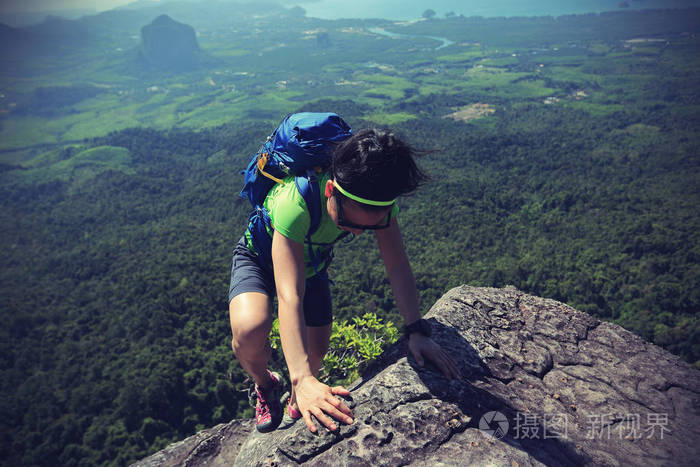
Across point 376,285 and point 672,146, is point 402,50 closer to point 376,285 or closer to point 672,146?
point 672,146

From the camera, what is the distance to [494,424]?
11.0 feet

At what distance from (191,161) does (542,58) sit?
14467 cm

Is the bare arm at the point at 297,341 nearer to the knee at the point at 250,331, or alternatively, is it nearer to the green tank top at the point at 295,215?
the green tank top at the point at 295,215

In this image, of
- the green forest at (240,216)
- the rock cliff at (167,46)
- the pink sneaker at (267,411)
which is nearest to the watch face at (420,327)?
the green forest at (240,216)

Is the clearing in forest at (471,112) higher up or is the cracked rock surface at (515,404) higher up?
the cracked rock surface at (515,404)

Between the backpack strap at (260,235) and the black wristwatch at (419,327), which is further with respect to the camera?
the backpack strap at (260,235)

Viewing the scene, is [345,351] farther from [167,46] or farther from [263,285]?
[167,46]

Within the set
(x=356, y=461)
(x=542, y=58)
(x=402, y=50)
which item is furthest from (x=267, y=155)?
(x=402, y=50)

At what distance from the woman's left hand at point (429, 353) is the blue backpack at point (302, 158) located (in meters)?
1.16

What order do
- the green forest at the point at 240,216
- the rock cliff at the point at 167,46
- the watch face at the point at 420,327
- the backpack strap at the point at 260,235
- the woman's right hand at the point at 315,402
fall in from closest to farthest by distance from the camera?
the woman's right hand at the point at 315,402, the watch face at the point at 420,327, the backpack strap at the point at 260,235, the green forest at the point at 240,216, the rock cliff at the point at 167,46

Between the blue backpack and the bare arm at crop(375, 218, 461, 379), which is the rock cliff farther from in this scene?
the bare arm at crop(375, 218, 461, 379)

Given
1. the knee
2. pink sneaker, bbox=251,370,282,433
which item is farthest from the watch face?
pink sneaker, bbox=251,370,282,433

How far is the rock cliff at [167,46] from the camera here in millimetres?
193125

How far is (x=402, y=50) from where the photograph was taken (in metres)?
194
